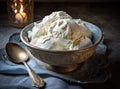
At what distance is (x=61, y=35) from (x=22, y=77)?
14cm

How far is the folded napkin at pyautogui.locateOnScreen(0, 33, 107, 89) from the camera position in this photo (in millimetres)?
587

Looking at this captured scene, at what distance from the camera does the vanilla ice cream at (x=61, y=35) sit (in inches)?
23.2

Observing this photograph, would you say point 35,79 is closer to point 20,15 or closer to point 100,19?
point 20,15

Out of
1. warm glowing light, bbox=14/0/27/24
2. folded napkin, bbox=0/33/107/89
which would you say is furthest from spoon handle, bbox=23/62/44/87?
warm glowing light, bbox=14/0/27/24

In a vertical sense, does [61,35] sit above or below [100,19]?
above

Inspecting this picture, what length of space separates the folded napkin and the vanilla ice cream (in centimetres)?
7

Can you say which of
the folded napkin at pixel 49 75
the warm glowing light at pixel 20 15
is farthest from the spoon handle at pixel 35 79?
the warm glowing light at pixel 20 15

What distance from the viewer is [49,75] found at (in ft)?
2.03

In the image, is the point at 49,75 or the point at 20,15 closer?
the point at 49,75

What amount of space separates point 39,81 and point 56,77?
0.16 feet

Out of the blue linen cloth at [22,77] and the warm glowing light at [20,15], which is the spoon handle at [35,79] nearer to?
the blue linen cloth at [22,77]

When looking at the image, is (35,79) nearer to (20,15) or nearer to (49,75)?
(49,75)

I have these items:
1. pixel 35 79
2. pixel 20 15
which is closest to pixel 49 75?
pixel 35 79

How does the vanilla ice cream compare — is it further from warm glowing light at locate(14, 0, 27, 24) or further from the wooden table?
warm glowing light at locate(14, 0, 27, 24)
